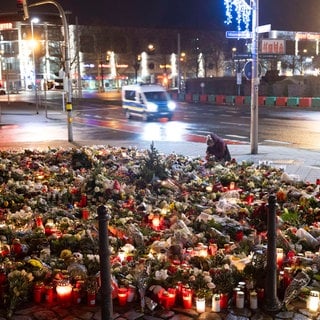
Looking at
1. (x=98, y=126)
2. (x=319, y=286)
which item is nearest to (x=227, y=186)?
(x=319, y=286)

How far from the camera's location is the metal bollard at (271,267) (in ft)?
14.2

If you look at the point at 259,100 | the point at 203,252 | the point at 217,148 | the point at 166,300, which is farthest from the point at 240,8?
the point at 259,100

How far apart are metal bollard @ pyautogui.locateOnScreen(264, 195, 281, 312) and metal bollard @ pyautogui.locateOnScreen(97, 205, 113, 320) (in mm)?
1365

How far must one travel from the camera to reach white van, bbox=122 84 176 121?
30.0 m

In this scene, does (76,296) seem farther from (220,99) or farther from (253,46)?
(220,99)

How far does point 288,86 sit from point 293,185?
36892 millimetres

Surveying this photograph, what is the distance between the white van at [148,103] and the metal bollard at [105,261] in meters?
26.1

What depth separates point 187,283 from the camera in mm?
4891

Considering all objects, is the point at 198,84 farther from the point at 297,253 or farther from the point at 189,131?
the point at 297,253

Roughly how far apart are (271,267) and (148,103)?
2593 cm

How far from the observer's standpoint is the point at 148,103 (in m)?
30.0

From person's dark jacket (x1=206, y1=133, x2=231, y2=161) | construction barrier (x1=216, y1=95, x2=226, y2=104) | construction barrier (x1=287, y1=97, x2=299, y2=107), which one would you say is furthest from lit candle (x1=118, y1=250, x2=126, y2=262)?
construction barrier (x1=216, y1=95, x2=226, y2=104)

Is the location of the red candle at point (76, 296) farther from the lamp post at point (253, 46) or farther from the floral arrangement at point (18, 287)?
the lamp post at point (253, 46)

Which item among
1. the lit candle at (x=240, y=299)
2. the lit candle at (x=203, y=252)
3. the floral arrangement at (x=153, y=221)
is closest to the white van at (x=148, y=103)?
the floral arrangement at (x=153, y=221)
